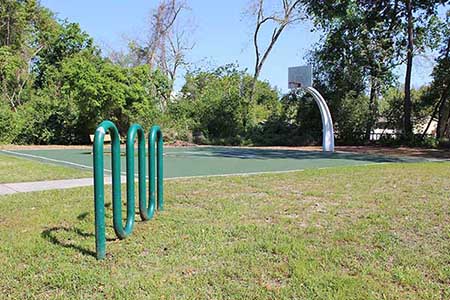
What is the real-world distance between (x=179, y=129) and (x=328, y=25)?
1031cm

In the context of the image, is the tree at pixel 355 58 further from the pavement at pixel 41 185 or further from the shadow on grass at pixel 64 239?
the shadow on grass at pixel 64 239

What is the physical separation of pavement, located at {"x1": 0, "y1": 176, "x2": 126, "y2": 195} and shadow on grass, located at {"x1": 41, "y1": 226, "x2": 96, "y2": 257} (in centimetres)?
233

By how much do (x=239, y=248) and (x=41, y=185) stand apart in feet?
14.3

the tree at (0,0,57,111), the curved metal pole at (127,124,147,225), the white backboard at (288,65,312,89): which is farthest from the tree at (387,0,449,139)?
the tree at (0,0,57,111)

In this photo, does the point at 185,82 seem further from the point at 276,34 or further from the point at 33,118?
the point at 33,118

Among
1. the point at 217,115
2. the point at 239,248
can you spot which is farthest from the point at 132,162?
the point at 217,115

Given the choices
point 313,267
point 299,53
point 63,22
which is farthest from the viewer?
point 63,22

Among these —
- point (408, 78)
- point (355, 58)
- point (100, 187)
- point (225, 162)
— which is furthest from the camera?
point (355, 58)

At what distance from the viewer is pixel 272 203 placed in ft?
17.0

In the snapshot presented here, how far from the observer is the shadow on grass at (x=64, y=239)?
3406 mm

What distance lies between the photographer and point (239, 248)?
3.44m

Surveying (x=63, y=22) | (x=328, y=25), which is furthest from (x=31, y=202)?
(x=63, y=22)

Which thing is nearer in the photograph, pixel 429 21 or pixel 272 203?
pixel 272 203

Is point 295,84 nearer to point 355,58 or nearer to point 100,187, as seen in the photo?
point 355,58
